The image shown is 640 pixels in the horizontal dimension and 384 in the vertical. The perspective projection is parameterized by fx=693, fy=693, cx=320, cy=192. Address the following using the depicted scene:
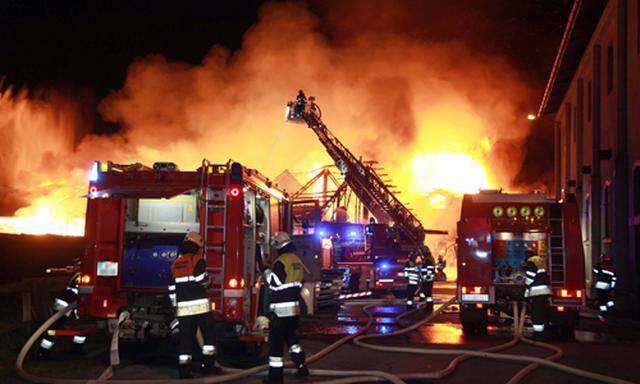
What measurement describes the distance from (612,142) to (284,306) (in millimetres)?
14214

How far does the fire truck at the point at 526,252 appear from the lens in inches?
444

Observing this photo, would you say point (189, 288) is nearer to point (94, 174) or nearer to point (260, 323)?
point (260, 323)

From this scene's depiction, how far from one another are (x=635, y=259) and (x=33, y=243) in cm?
1502

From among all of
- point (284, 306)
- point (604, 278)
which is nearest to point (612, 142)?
point (604, 278)

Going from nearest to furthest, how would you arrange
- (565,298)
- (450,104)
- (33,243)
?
(565,298)
(33,243)
(450,104)

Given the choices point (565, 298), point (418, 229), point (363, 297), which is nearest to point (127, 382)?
point (565, 298)

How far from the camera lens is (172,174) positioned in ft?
29.3

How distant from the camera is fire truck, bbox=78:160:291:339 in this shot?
8.47 metres

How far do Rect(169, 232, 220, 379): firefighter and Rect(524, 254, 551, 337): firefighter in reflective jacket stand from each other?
560 cm

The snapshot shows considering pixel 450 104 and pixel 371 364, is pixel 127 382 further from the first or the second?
pixel 450 104

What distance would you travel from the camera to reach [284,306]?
7.48 metres

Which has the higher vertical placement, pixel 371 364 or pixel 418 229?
pixel 418 229

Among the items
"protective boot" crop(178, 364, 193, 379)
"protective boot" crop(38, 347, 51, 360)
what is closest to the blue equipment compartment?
"protective boot" crop(38, 347, 51, 360)

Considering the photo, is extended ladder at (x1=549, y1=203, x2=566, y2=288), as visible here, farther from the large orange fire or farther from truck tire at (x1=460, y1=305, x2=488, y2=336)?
the large orange fire
